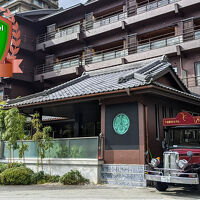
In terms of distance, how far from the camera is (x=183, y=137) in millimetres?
10492

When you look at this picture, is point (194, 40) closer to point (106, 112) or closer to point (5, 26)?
point (106, 112)

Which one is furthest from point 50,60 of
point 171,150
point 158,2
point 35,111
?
point 171,150

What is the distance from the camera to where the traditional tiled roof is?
38.0 ft

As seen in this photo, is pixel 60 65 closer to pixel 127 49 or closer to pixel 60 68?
pixel 60 68

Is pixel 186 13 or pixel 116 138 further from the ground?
pixel 186 13

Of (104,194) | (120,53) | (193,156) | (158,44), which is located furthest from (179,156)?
(120,53)

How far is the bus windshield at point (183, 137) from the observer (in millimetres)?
10055

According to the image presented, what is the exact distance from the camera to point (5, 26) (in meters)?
10.1

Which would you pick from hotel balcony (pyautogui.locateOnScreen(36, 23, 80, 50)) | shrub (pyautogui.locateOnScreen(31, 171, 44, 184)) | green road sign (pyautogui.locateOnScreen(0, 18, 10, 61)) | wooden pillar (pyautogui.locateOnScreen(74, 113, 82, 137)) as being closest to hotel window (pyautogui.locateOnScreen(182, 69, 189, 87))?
wooden pillar (pyautogui.locateOnScreen(74, 113, 82, 137))

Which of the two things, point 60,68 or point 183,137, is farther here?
point 60,68

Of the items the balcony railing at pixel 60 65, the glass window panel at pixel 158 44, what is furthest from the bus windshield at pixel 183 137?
the balcony railing at pixel 60 65

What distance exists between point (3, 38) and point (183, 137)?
25.7 ft

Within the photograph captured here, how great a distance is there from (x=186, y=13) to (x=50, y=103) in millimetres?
16445

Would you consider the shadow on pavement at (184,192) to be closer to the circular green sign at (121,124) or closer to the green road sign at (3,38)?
the circular green sign at (121,124)
